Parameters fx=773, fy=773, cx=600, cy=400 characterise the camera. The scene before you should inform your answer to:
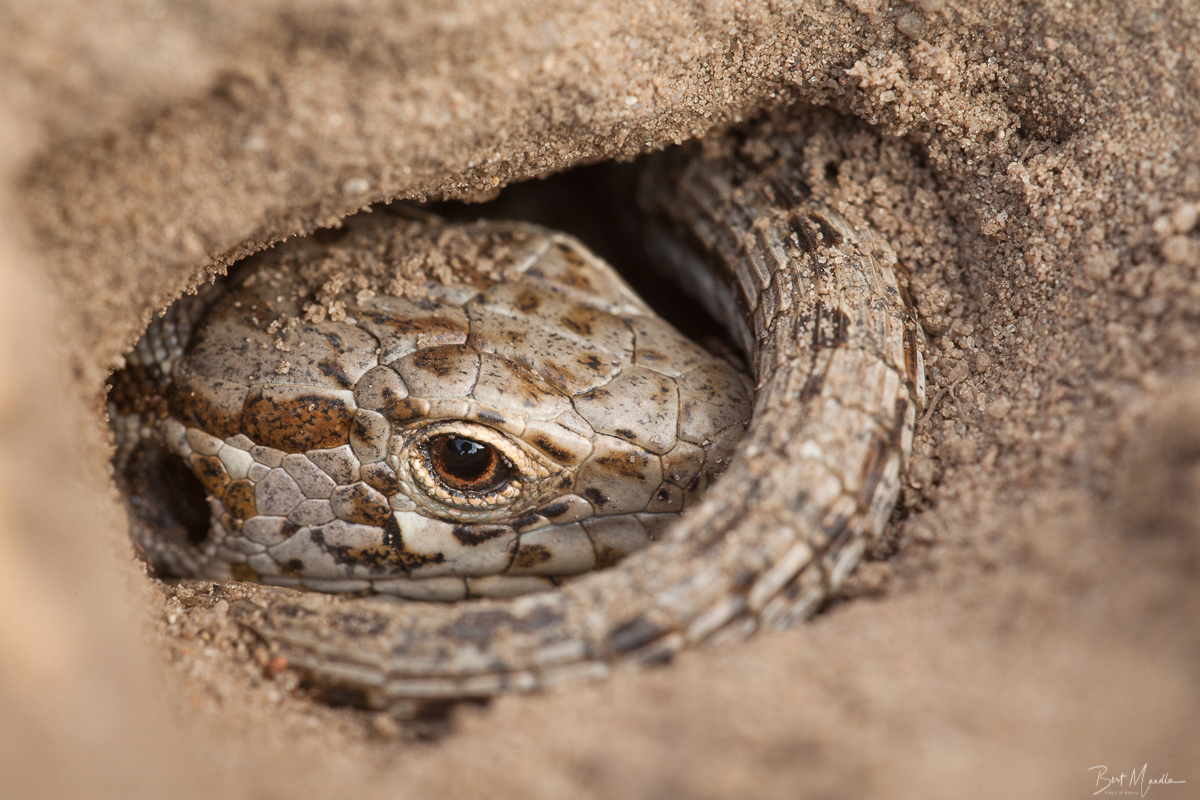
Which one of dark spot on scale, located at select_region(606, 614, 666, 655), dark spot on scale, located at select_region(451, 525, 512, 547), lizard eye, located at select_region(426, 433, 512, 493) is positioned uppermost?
lizard eye, located at select_region(426, 433, 512, 493)

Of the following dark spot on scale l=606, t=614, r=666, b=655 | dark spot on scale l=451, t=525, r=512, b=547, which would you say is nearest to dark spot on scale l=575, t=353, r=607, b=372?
dark spot on scale l=451, t=525, r=512, b=547

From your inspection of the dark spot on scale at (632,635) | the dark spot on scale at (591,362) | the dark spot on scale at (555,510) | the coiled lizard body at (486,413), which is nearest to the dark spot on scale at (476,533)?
the coiled lizard body at (486,413)

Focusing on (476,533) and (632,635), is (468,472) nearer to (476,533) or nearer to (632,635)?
(476,533)

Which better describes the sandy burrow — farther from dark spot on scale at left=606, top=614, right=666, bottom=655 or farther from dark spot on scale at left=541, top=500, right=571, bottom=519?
dark spot on scale at left=541, top=500, right=571, bottom=519

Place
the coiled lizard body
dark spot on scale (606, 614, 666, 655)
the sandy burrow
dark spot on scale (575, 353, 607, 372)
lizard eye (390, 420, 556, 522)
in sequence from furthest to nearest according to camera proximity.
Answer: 1. dark spot on scale (575, 353, 607, 372)
2. lizard eye (390, 420, 556, 522)
3. the coiled lizard body
4. dark spot on scale (606, 614, 666, 655)
5. the sandy burrow

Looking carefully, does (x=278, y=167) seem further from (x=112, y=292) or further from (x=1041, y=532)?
(x=1041, y=532)

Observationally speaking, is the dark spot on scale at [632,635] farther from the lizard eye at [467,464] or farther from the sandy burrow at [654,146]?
the lizard eye at [467,464]

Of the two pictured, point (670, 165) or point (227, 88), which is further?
point (670, 165)

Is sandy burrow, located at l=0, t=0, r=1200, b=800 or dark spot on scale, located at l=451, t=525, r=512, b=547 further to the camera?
dark spot on scale, located at l=451, t=525, r=512, b=547

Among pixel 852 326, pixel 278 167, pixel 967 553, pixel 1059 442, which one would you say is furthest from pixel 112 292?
pixel 1059 442
